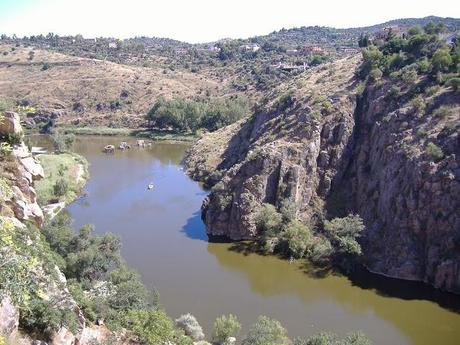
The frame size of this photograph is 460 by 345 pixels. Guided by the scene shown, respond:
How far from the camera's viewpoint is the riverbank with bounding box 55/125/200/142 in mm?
107438

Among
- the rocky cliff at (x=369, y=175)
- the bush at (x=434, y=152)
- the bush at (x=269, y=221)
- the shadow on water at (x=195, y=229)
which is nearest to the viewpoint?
the rocky cliff at (x=369, y=175)

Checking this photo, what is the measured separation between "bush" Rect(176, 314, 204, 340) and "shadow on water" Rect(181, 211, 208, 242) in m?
17.6

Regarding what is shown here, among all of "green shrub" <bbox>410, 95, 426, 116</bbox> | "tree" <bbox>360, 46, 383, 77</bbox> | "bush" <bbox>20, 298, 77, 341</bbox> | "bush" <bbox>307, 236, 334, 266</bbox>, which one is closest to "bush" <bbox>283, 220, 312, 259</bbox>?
"bush" <bbox>307, 236, 334, 266</bbox>

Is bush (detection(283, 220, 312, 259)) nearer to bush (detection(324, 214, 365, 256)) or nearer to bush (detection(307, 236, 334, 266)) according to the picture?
bush (detection(307, 236, 334, 266))

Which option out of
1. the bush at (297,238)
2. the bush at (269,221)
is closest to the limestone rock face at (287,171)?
the bush at (269,221)

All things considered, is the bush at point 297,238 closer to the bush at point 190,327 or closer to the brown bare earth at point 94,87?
the bush at point 190,327

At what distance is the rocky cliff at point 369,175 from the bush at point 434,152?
0.09 metres

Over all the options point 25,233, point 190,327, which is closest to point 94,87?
point 190,327

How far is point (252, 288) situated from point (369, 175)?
17.7m

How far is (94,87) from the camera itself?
136 meters

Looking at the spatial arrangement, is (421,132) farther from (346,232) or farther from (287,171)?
(287,171)

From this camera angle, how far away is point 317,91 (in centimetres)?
6259

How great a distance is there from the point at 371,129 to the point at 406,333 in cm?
2480

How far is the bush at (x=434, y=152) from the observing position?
42.7m
